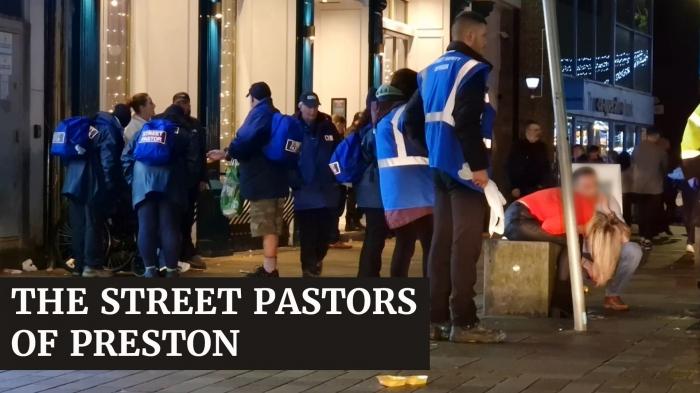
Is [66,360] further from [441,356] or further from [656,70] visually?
[656,70]

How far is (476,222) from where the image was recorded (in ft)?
29.9

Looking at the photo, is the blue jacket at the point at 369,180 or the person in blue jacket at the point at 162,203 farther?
the person in blue jacket at the point at 162,203

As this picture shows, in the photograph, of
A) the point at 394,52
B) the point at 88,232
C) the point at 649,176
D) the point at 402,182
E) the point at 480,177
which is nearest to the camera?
the point at 480,177

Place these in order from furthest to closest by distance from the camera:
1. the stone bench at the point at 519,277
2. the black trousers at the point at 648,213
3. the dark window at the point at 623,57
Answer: the dark window at the point at 623,57 → the black trousers at the point at 648,213 → the stone bench at the point at 519,277

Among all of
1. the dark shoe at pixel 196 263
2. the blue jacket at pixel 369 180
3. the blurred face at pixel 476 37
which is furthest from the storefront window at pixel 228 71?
the blurred face at pixel 476 37

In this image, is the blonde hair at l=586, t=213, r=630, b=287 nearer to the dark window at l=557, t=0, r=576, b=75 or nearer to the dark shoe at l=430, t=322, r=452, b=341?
the dark shoe at l=430, t=322, r=452, b=341

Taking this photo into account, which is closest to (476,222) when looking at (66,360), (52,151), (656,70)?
(66,360)

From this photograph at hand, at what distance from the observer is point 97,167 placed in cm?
1359

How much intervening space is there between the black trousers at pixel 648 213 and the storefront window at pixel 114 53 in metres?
8.74

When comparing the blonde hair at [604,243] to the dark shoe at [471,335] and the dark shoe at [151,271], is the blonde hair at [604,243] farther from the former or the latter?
the dark shoe at [151,271]

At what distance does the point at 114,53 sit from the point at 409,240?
7116 mm

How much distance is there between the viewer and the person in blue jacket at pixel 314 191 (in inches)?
525

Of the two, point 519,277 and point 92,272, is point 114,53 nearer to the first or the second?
point 92,272

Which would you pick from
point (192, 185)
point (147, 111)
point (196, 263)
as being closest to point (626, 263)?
point (192, 185)
